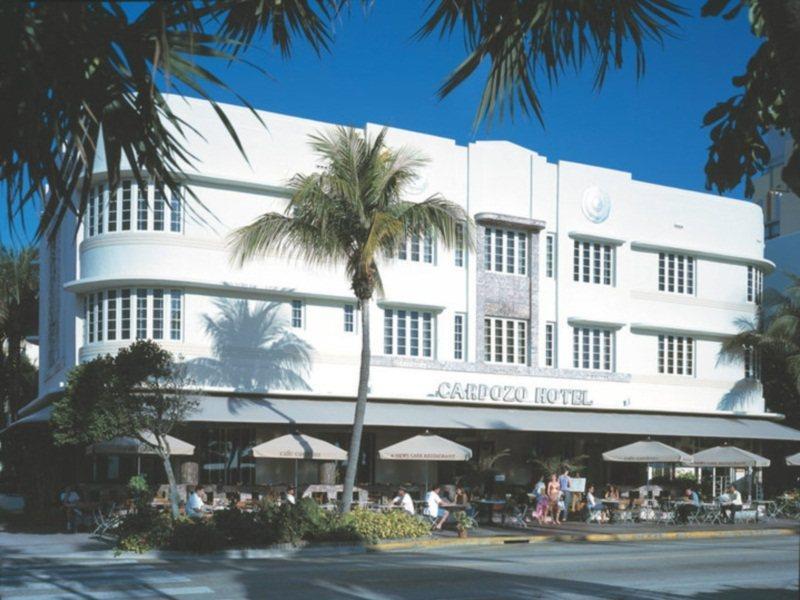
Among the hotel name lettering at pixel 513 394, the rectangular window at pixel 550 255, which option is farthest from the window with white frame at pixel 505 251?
the hotel name lettering at pixel 513 394

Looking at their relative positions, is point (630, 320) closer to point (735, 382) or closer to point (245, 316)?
point (735, 382)

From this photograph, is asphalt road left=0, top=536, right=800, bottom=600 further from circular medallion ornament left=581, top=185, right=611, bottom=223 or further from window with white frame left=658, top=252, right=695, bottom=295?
window with white frame left=658, top=252, right=695, bottom=295

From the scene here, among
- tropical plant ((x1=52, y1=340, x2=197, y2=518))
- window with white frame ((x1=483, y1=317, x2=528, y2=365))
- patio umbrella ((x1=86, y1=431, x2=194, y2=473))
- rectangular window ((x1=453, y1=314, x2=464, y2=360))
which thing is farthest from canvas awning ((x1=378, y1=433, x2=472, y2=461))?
tropical plant ((x1=52, y1=340, x2=197, y2=518))

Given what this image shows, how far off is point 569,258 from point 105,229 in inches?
626

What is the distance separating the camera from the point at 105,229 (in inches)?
1206

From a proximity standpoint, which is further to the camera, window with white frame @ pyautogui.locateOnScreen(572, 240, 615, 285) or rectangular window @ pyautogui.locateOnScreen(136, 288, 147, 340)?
window with white frame @ pyautogui.locateOnScreen(572, 240, 615, 285)

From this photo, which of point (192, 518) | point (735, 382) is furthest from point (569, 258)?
point (192, 518)

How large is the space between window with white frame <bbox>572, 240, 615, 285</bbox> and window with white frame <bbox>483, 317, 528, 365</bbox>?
2991 millimetres

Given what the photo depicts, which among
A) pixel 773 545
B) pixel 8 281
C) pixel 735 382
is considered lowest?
pixel 773 545

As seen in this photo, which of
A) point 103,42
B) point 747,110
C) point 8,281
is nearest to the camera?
point 103,42

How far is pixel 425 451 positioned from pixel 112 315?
970 centimetres

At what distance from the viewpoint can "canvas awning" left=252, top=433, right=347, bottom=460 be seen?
2856cm

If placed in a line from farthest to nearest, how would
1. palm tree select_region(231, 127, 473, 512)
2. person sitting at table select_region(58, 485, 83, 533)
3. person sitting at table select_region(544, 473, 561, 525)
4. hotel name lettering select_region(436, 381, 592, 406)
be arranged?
hotel name lettering select_region(436, 381, 592, 406), person sitting at table select_region(544, 473, 561, 525), person sitting at table select_region(58, 485, 83, 533), palm tree select_region(231, 127, 473, 512)

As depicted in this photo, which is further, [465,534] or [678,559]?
[465,534]
